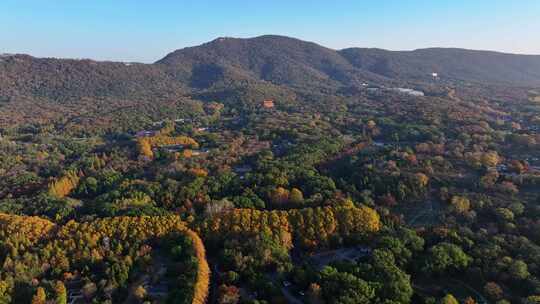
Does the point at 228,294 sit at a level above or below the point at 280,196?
below

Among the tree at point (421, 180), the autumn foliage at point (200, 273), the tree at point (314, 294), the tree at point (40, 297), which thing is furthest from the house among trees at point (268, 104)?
the tree at point (40, 297)

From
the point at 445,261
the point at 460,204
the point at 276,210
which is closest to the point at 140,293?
the point at 276,210

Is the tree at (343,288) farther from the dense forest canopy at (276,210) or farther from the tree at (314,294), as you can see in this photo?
the tree at (314,294)

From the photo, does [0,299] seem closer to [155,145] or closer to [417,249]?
[417,249]

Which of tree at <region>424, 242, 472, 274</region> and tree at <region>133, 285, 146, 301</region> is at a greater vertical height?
Answer: tree at <region>424, 242, 472, 274</region>

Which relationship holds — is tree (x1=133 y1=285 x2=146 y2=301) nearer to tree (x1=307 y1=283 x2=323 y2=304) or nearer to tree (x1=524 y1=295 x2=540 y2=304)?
tree (x1=307 y1=283 x2=323 y2=304)

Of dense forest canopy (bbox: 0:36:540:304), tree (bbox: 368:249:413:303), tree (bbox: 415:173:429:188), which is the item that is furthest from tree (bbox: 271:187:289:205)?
tree (bbox: 415:173:429:188)

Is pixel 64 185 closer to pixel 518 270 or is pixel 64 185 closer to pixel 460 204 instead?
pixel 460 204

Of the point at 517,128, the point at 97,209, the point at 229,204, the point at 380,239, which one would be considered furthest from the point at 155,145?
the point at 517,128
